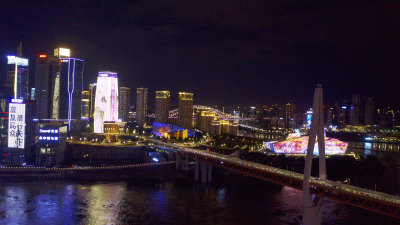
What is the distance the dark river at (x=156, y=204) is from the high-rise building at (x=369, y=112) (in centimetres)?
4684

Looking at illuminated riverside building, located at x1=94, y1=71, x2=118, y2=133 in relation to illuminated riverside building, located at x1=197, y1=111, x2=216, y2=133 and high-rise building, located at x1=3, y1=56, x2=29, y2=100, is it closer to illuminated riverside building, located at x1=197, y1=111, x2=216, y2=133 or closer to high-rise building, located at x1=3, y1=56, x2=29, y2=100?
high-rise building, located at x1=3, y1=56, x2=29, y2=100

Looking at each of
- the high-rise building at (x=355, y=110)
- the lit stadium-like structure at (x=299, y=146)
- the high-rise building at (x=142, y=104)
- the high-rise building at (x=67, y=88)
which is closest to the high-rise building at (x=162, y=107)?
the high-rise building at (x=142, y=104)

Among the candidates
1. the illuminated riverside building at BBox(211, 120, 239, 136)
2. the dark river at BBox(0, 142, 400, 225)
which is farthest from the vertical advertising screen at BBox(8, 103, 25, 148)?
the illuminated riverside building at BBox(211, 120, 239, 136)

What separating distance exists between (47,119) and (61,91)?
123 inches

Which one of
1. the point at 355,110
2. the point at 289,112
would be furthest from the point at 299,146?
the point at 355,110

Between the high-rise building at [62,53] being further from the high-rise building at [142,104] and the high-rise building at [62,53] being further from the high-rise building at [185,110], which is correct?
the high-rise building at [185,110]

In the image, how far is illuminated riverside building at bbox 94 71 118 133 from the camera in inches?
1310

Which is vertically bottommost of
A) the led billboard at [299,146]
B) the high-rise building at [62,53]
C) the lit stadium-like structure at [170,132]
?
the led billboard at [299,146]

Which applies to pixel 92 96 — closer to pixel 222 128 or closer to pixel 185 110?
pixel 185 110

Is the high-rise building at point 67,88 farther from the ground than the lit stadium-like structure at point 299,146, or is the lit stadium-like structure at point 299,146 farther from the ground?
the high-rise building at point 67,88

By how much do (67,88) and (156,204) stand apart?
Result: 91.8 ft

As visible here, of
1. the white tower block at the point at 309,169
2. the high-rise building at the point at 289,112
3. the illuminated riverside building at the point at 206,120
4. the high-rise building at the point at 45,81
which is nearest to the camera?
the white tower block at the point at 309,169

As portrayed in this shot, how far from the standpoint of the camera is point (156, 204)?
14102 millimetres

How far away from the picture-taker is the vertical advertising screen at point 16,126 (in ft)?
70.3
